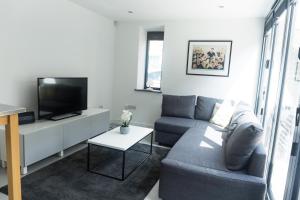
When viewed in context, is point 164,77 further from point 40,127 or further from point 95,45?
point 40,127

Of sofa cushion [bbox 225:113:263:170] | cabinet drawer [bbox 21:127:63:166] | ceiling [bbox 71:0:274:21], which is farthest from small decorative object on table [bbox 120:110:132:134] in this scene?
ceiling [bbox 71:0:274:21]

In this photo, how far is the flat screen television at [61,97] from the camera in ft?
10.5

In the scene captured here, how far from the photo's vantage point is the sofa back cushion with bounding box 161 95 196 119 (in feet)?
14.0

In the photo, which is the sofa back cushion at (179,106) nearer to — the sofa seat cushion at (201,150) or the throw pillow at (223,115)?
the throw pillow at (223,115)

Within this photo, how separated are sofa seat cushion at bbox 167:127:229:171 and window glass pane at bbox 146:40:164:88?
2176mm

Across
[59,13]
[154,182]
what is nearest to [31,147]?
[154,182]

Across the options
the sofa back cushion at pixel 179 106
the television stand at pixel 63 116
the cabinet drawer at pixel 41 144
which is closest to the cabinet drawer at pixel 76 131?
the cabinet drawer at pixel 41 144

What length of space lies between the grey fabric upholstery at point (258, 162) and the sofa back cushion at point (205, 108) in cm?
214

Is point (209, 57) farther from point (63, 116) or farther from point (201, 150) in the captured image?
point (63, 116)

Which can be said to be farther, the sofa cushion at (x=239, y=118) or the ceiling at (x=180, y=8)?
the ceiling at (x=180, y=8)

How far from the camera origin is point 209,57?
448cm

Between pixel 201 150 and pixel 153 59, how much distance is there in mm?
3166

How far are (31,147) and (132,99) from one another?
2.82 metres

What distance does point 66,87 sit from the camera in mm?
3582
